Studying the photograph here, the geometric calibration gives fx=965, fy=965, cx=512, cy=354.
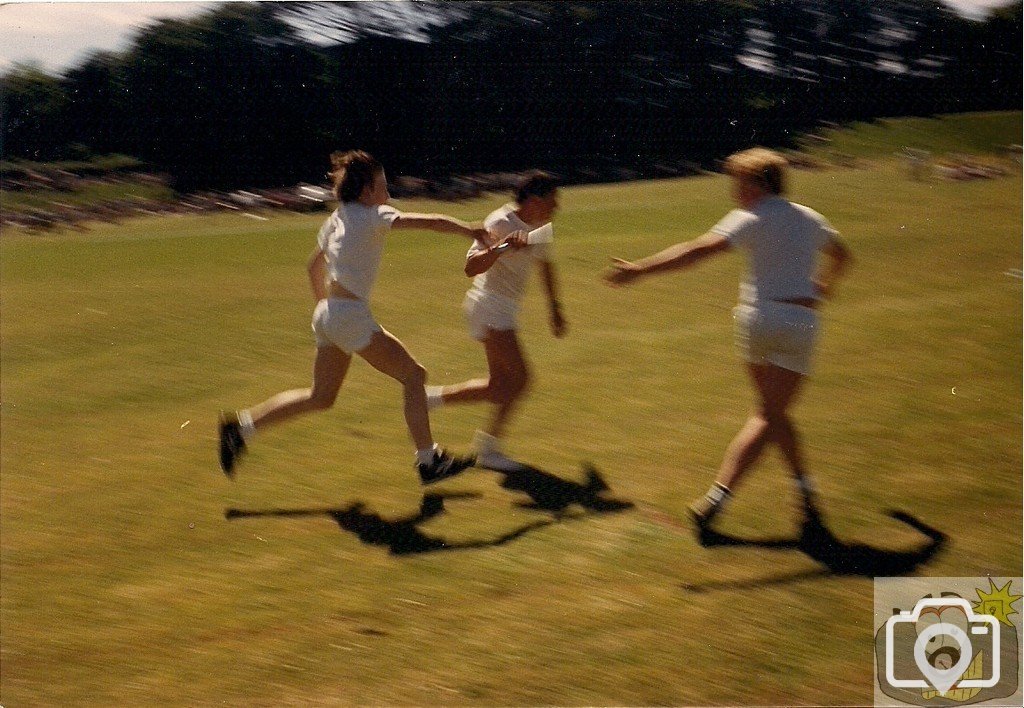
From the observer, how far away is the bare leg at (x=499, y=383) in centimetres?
511

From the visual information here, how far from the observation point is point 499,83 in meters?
6.22

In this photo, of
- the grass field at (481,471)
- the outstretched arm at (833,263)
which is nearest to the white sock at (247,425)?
the grass field at (481,471)

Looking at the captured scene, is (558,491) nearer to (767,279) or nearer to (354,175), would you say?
(767,279)

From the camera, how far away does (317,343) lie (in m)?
4.91

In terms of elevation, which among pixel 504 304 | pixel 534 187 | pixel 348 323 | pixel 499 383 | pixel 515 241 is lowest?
pixel 499 383

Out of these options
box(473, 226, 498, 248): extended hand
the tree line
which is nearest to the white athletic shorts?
box(473, 226, 498, 248): extended hand

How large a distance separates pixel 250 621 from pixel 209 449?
1796 mm

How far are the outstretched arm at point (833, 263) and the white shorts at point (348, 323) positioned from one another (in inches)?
83.3

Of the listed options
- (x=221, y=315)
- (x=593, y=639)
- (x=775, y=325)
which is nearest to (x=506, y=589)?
(x=593, y=639)

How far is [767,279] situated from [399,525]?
81.7 inches

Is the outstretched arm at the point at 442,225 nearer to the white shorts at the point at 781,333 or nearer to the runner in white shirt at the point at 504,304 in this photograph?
the runner in white shirt at the point at 504,304

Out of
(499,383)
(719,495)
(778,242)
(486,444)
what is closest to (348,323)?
(499,383)

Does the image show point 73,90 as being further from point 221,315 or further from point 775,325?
point 775,325

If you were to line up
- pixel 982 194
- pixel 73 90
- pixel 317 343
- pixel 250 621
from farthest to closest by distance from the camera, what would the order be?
pixel 982 194 < pixel 73 90 < pixel 317 343 < pixel 250 621
